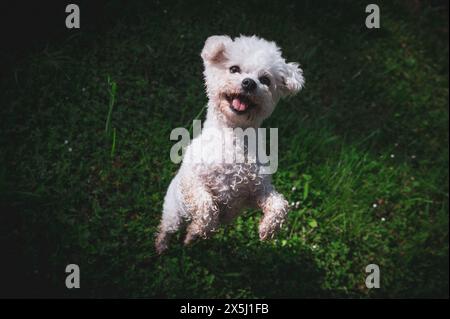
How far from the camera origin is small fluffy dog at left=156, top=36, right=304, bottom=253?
92.6 inches

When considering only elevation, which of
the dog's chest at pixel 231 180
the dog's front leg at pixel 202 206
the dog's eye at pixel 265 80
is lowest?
the dog's front leg at pixel 202 206

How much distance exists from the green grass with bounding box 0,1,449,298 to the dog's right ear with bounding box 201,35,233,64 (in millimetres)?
1439

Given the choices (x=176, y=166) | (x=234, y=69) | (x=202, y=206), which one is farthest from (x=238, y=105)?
(x=176, y=166)

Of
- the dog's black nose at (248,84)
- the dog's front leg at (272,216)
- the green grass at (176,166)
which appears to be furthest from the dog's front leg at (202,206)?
the green grass at (176,166)

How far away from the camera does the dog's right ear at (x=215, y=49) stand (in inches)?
94.0

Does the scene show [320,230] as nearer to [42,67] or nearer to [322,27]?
[322,27]

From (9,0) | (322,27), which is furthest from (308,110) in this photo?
(9,0)

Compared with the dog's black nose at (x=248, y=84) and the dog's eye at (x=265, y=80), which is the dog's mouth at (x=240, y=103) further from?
the dog's eye at (x=265, y=80)

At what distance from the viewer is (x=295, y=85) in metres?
2.43

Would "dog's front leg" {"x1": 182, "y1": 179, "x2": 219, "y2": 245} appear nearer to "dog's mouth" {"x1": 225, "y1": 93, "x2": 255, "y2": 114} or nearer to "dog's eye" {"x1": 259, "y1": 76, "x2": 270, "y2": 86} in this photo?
"dog's mouth" {"x1": 225, "y1": 93, "x2": 255, "y2": 114}

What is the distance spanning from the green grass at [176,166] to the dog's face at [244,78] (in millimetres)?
1435

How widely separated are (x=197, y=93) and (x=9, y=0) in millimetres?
1866

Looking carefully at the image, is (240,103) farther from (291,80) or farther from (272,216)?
(272,216)

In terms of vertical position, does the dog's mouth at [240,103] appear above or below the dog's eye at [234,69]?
below
